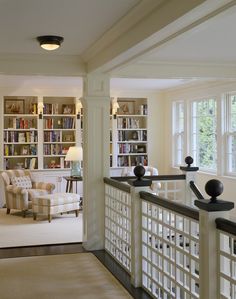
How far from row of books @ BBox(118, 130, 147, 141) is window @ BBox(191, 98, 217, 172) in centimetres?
156

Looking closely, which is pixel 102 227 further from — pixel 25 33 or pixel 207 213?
pixel 207 213

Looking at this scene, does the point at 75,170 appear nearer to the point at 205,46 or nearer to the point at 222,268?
the point at 205,46

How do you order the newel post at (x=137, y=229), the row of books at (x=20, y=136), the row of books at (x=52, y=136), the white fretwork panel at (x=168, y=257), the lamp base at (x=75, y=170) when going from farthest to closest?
the row of books at (x=52, y=136)
the row of books at (x=20, y=136)
the lamp base at (x=75, y=170)
the newel post at (x=137, y=229)
the white fretwork panel at (x=168, y=257)

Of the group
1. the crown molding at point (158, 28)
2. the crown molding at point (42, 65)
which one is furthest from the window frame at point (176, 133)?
the crown molding at point (158, 28)

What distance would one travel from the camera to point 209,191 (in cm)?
286

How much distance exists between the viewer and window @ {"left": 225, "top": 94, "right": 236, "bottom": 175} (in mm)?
7789

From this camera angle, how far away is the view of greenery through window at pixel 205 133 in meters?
8.40

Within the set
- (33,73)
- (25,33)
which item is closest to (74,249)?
(33,73)

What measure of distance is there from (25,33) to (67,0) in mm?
1146

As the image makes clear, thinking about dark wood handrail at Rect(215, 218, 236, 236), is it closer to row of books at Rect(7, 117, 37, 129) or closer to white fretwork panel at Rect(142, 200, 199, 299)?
white fretwork panel at Rect(142, 200, 199, 299)

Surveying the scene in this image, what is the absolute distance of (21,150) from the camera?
9828 mm

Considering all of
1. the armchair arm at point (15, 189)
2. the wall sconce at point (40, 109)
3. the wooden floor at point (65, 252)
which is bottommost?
the wooden floor at point (65, 252)

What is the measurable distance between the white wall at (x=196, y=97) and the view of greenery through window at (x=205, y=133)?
0.19 m

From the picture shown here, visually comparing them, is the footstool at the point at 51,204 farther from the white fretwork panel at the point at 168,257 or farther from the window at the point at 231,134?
the white fretwork panel at the point at 168,257
